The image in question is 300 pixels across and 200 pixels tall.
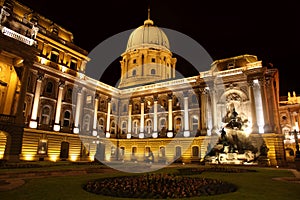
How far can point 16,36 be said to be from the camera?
30969 millimetres

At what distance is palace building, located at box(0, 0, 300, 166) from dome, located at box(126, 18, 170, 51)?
19.2 meters

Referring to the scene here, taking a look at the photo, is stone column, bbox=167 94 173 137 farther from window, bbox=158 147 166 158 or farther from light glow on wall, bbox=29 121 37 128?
light glow on wall, bbox=29 121 37 128

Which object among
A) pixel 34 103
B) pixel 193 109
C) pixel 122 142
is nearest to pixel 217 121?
pixel 193 109

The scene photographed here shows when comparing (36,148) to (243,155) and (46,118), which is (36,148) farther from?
(243,155)

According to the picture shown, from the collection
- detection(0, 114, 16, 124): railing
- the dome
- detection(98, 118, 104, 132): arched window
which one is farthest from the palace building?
the dome

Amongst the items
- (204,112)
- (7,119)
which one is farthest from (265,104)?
(7,119)

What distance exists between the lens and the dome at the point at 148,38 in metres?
65.6

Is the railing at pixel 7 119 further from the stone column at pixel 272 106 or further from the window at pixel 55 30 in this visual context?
the stone column at pixel 272 106

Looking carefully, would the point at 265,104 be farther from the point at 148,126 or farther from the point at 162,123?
the point at 148,126

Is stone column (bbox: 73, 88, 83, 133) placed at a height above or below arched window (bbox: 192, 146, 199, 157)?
above

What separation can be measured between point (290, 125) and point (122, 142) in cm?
4217

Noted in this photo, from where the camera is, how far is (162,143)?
45.0 metres

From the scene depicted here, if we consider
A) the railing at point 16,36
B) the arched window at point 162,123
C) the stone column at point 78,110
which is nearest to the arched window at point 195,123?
the arched window at point 162,123

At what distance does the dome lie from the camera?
65625mm
